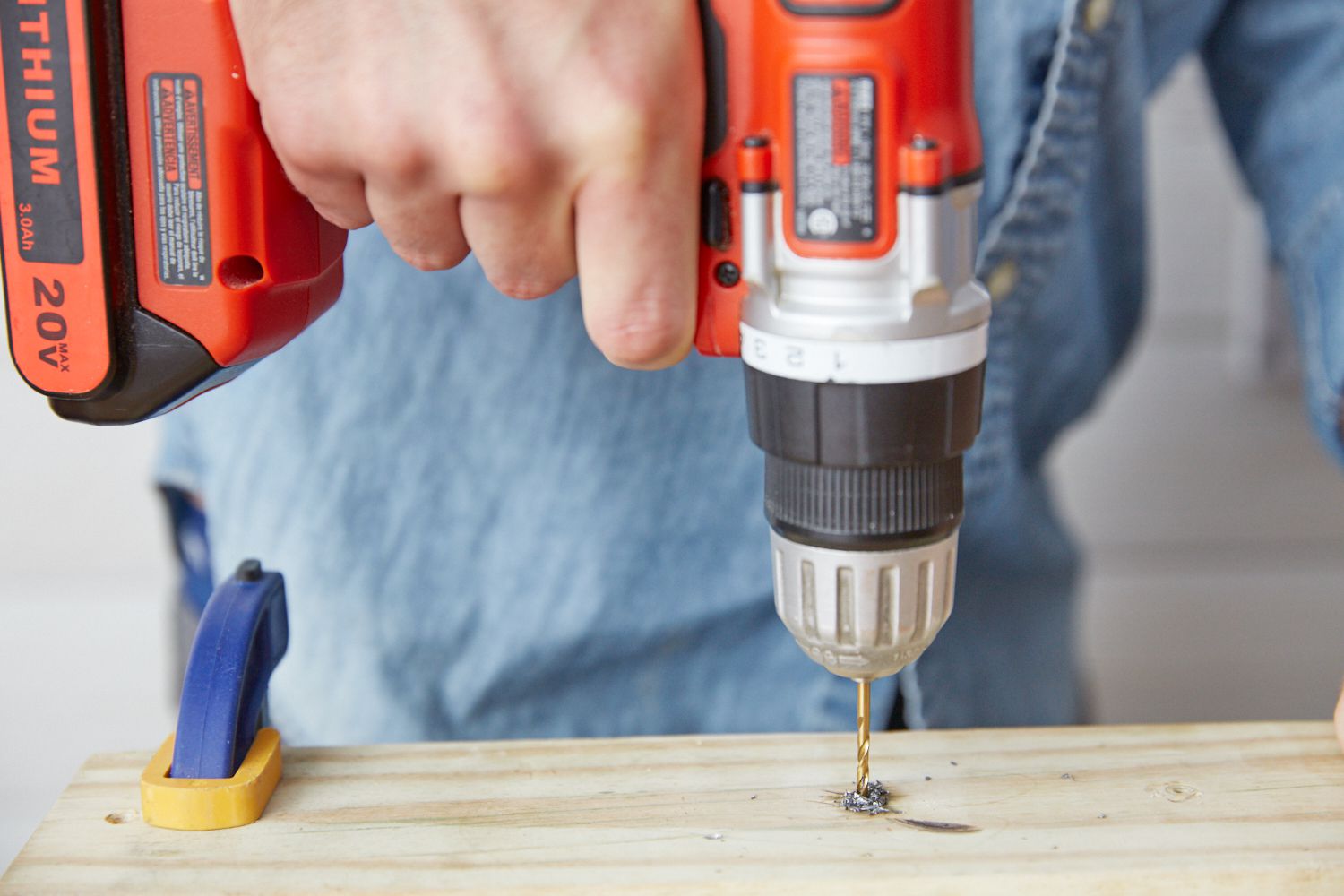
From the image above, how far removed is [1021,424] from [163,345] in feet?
2.16

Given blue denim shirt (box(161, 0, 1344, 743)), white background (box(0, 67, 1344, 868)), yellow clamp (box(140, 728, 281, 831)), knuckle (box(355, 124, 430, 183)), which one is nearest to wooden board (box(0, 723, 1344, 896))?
yellow clamp (box(140, 728, 281, 831))

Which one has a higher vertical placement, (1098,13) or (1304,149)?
(1098,13)

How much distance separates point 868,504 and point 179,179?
1.21 ft

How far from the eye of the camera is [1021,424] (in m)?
1.00

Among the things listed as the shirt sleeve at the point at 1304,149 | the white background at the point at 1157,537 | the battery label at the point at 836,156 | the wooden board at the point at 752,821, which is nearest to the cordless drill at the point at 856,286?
the battery label at the point at 836,156

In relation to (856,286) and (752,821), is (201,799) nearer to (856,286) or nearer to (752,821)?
(752,821)

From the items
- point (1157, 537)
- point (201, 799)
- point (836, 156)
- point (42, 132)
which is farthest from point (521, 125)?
point (1157, 537)

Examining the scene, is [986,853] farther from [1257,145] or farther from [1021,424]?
[1257,145]

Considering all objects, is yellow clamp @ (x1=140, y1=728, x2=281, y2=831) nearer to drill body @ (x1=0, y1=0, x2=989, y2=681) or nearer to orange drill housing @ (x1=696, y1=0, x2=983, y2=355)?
drill body @ (x1=0, y1=0, x2=989, y2=681)

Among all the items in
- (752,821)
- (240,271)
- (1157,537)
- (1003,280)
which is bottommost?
(1157,537)

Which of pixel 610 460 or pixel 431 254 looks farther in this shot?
pixel 610 460

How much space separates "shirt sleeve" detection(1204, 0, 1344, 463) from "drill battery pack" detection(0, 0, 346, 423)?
2.11 ft

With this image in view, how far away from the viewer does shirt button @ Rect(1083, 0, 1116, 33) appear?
78 centimetres

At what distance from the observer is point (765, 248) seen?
0.53 meters
